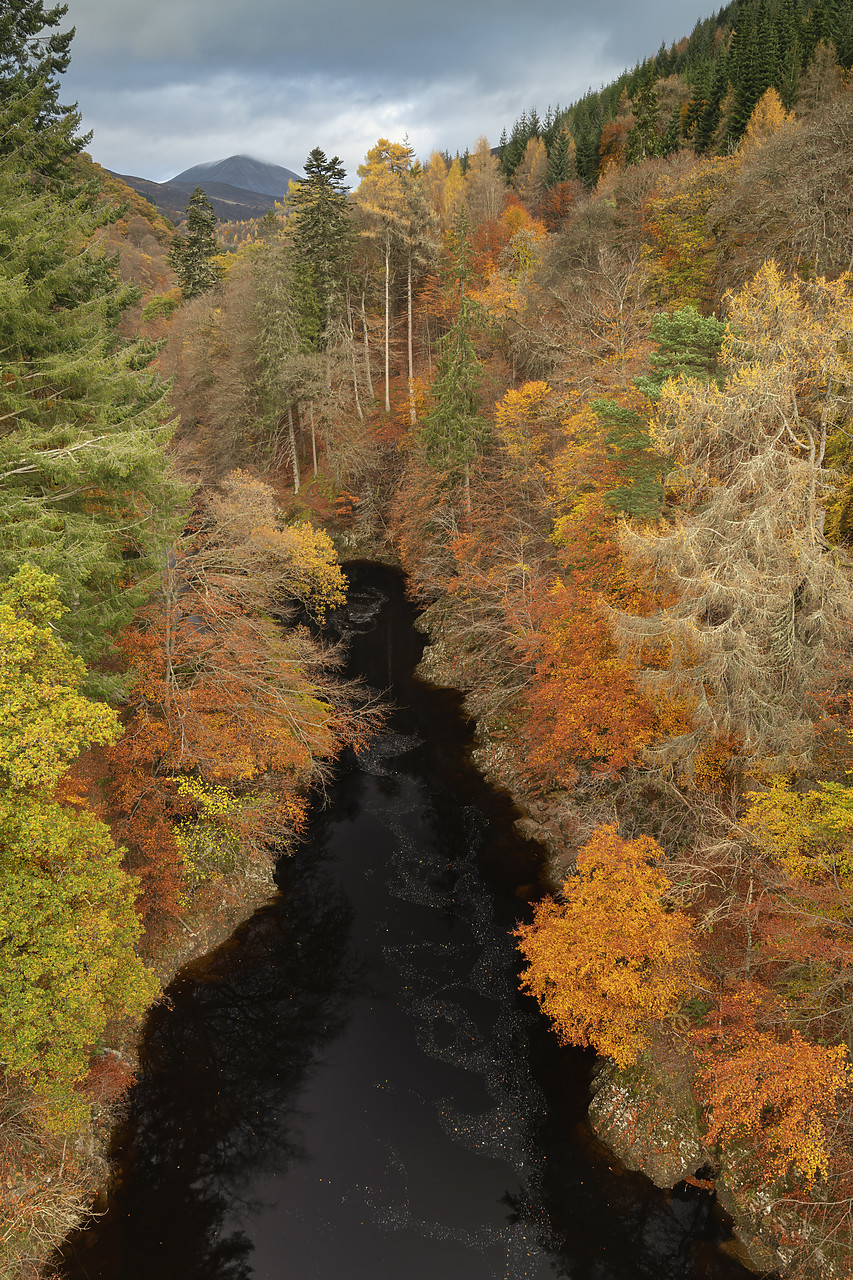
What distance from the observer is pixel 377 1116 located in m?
14.0

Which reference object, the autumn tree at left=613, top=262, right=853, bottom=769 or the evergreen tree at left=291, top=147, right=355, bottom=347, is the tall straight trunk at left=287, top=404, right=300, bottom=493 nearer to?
the evergreen tree at left=291, top=147, right=355, bottom=347

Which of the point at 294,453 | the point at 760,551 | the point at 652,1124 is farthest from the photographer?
the point at 294,453

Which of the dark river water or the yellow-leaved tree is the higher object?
the yellow-leaved tree

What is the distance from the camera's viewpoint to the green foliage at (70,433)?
11.5m

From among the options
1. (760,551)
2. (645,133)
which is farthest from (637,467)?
(645,133)

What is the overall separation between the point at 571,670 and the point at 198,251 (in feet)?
171

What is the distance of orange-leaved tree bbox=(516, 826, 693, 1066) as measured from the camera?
12531 mm

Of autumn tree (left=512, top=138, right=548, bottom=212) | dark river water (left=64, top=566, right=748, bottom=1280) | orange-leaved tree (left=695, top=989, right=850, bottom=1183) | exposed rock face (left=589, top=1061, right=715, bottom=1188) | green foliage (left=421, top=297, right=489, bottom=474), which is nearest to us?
orange-leaved tree (left=695, top=989, right=850, bottom=1183)

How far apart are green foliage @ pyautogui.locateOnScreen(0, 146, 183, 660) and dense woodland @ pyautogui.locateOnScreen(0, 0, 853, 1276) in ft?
0.39

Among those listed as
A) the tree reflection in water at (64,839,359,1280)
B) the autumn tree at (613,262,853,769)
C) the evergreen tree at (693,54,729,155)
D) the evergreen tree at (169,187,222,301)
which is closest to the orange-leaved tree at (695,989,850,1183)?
the autumn tree at (613,262,853,769)

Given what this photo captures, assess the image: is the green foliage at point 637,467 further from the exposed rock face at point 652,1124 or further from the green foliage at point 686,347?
the exposed rock face at point 652,1124

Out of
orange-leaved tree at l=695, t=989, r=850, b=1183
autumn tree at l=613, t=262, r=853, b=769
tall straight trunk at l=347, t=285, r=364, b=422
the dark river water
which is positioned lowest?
the dark river water

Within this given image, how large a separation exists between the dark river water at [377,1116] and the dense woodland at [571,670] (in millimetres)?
1487

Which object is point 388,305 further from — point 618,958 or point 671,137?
point 618,958
